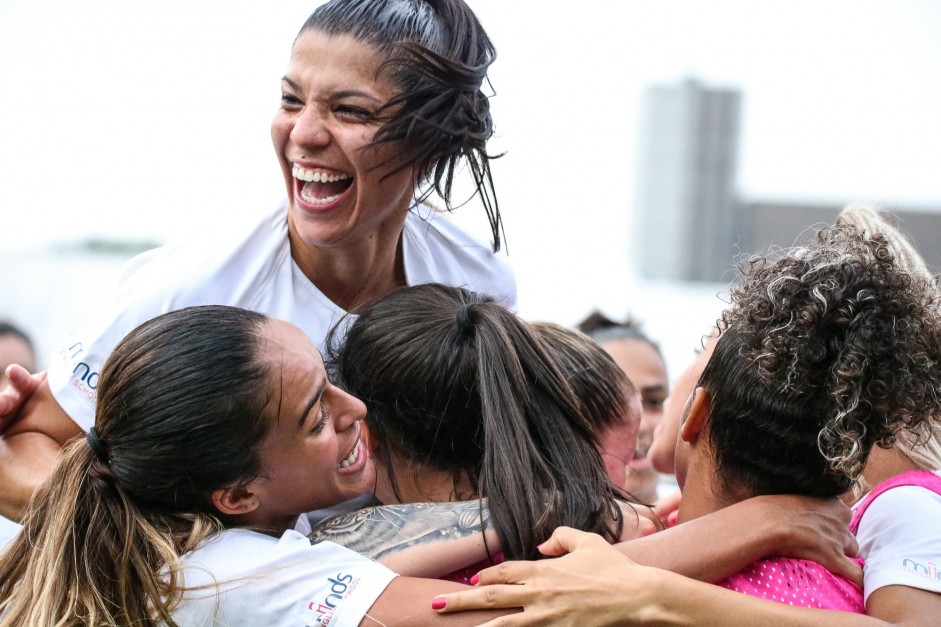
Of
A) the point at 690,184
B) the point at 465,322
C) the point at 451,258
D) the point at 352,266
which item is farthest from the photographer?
the point at 690,184

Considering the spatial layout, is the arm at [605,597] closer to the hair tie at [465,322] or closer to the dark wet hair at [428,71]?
the hair tie at [465,322]

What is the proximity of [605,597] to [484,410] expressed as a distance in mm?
401

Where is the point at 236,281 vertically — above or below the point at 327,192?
below

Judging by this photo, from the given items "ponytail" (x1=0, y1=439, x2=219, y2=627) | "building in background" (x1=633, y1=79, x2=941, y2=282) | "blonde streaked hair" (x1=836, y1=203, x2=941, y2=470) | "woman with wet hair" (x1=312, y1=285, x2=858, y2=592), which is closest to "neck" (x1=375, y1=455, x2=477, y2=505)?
"woman with wet hair" (x1=312, y1=285, x2=858, y2=592)

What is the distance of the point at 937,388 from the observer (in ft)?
5.93

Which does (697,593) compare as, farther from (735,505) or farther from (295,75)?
(295,75)

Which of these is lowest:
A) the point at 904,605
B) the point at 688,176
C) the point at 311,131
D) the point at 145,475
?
the point at 688,176

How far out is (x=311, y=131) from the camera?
2393 mm

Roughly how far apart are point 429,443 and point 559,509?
0.29 metres

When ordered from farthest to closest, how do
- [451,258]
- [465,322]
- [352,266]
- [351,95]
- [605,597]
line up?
[451,258] → [352,266] → [351,95] → [465,322] → [605,597]

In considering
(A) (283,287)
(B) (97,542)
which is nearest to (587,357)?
(A) (283,287)

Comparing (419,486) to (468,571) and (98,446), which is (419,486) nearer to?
(468,571)

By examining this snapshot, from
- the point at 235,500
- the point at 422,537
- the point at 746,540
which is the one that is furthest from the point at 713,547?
the point at 235,500

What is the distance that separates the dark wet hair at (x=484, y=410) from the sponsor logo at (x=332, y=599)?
0.28 metres
